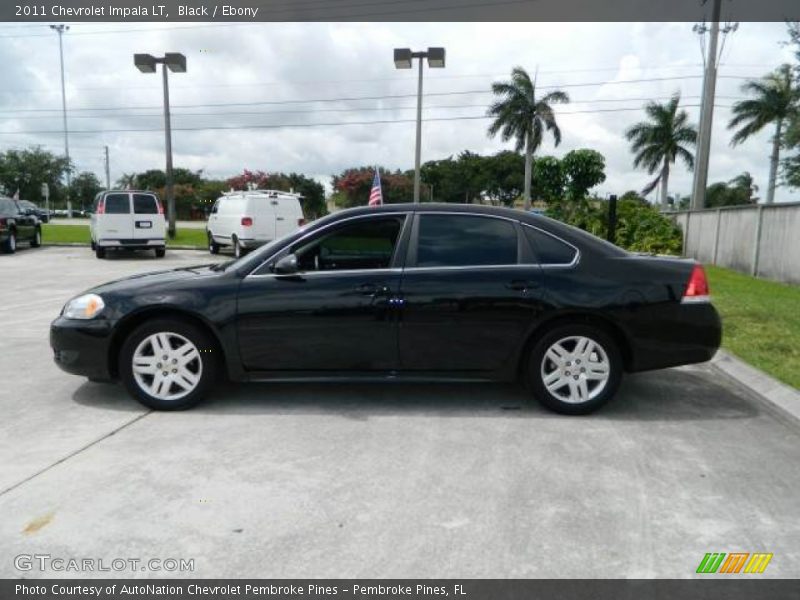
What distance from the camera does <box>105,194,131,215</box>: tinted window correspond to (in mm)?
18281

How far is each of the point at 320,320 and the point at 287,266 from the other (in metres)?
0.47

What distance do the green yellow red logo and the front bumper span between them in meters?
4.13

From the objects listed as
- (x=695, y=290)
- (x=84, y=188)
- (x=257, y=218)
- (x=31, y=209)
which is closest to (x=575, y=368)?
(x=695, y=290)

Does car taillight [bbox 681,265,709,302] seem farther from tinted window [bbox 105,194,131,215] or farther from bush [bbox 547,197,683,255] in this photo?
tinted window [bbox 105,194,131,215]

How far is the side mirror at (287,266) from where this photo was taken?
469 cm

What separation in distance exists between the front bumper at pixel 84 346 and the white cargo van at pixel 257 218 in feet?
46.4

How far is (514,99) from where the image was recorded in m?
46.4

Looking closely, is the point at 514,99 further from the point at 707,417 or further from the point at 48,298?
the point at 707,417

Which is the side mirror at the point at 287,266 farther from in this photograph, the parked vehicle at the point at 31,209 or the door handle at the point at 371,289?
the parked vehicle at the point at 31,209

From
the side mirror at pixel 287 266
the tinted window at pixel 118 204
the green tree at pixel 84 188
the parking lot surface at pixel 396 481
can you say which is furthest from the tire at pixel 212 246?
the green tree at pixel 84 188

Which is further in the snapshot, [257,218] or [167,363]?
[257,218]

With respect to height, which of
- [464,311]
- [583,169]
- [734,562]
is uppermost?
[583,169]

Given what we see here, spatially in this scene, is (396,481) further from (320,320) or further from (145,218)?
(145,218)

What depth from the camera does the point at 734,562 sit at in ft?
9.27
